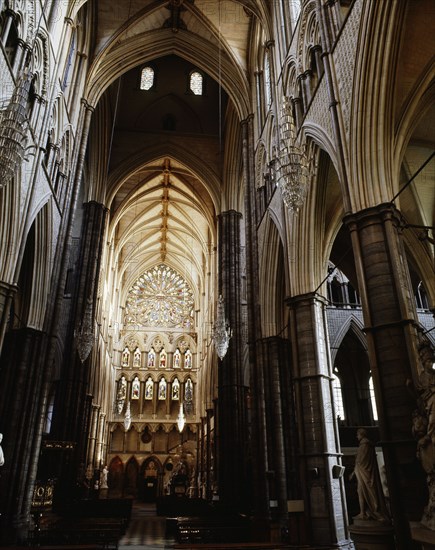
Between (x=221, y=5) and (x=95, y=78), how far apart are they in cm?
660

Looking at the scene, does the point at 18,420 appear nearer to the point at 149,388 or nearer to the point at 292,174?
the point at 292,174

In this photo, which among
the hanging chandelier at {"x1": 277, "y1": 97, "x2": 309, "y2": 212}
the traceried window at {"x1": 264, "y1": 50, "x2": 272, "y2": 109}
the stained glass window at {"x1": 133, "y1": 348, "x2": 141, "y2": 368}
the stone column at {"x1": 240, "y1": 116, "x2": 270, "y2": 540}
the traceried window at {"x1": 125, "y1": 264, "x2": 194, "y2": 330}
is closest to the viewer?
the hanging chandelier at {"x1": 277, "y1": 97, "x2": 309, "y2": 212}

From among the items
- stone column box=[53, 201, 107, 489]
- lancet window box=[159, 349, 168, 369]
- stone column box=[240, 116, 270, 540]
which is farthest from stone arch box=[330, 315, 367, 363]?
lancet window box=[159, 349, 168, 369]

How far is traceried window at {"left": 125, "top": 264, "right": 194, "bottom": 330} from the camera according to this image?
43.0 metres

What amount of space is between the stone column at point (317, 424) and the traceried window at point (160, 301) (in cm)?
3113

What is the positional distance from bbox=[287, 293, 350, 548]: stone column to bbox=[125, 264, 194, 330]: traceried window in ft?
102

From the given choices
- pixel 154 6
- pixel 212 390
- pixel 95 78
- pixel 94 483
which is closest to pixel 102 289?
pixel 212 390

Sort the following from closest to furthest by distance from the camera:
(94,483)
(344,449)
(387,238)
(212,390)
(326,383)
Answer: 1. (387,238)
2. (326,383)
3. (344,449)
4. (94,483)
5. (212,390)

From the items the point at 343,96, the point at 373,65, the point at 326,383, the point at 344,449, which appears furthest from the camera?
the point at 344,449

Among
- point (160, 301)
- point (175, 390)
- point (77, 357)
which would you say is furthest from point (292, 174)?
point (160, 301)

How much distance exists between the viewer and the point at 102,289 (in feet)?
99.8

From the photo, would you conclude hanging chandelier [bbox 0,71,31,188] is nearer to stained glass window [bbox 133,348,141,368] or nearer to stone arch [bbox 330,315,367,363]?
stone arch [bbox 330,315,367,363]

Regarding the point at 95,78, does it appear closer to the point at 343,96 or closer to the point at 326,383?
the point at 343,96

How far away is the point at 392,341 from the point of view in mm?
7539
